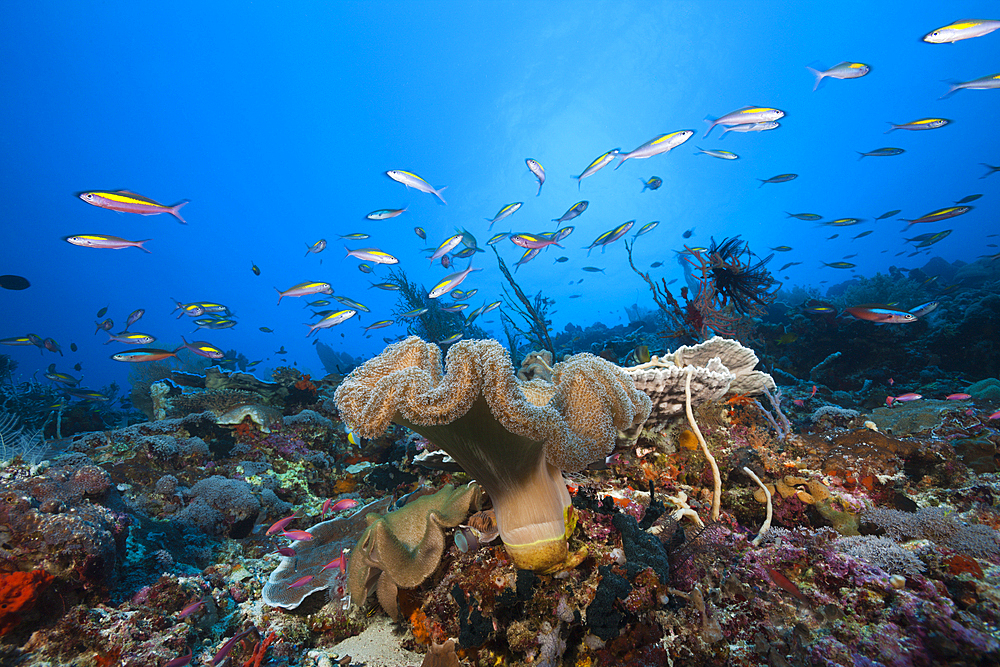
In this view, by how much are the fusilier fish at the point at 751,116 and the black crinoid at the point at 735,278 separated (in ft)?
6.17

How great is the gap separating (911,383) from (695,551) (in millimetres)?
9164

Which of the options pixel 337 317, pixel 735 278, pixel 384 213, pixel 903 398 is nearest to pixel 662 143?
pixel 735 278

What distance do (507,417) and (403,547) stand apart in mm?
1444

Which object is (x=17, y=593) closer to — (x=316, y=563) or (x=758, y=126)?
(x=316, y=563)

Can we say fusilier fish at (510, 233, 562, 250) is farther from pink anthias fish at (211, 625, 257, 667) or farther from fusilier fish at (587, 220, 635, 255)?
pink anthias fish at (211, 625, 257, 667)

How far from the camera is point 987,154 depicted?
69.4 m

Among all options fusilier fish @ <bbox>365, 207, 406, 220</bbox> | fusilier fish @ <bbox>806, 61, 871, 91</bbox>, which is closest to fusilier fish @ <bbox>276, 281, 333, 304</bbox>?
fusilier fish @ <bbox>365, 207, 406, 220</bbox>

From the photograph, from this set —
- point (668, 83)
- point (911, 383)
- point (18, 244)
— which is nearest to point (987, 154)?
point (668, 83)

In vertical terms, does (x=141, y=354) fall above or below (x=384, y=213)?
below

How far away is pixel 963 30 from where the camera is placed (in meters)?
4.98

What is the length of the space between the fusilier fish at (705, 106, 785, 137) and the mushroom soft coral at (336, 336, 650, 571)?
5777 mm

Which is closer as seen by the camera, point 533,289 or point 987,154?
point 987,154

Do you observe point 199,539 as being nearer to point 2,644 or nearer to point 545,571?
point 2,644

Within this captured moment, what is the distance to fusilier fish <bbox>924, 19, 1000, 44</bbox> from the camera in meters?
4.93
